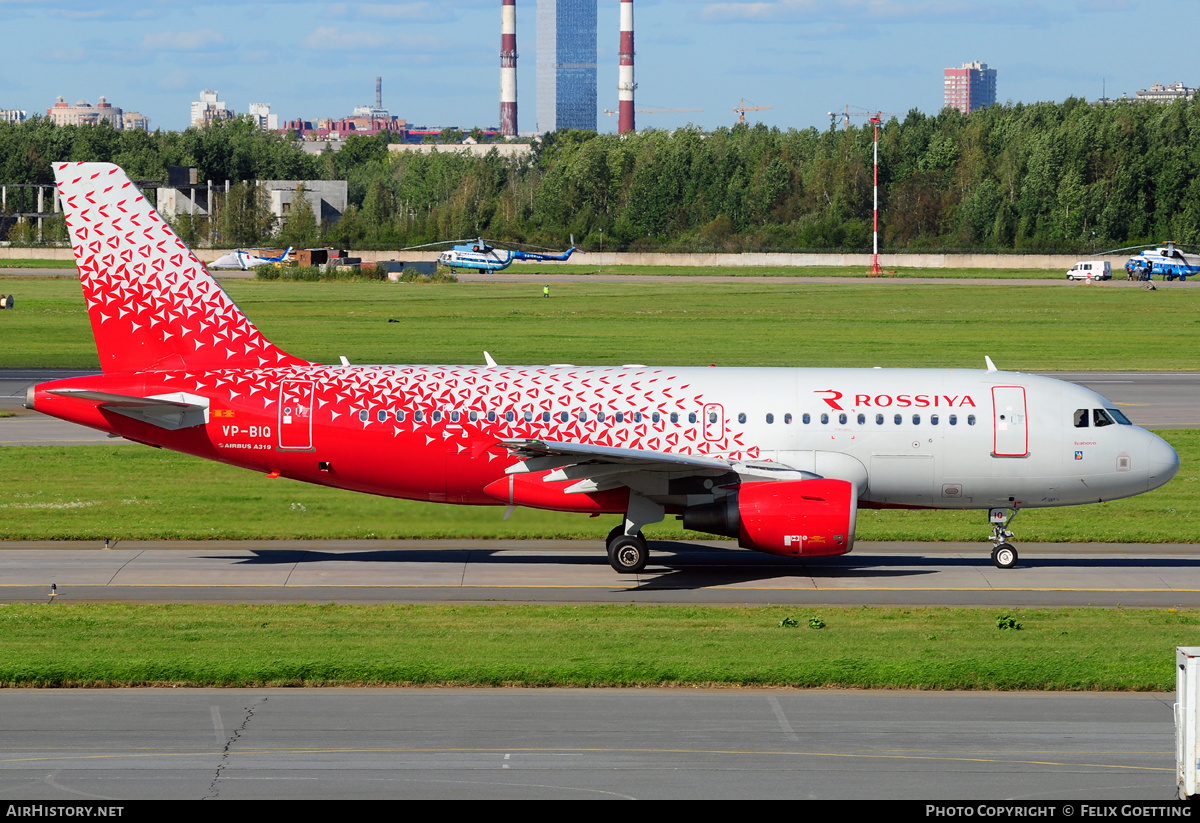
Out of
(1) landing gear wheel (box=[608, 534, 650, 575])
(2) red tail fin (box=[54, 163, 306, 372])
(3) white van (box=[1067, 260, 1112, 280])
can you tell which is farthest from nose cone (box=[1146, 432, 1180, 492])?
(3) white van (box=[1067, 260, 1112, 280])

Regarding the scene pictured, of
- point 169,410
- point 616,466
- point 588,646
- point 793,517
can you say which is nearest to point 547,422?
point 616,466

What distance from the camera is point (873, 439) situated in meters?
28.6

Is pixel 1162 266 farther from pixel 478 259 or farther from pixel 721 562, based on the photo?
pixel 721 562

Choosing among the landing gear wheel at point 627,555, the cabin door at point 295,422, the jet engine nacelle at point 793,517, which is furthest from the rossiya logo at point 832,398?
the cabin door at point 295,422

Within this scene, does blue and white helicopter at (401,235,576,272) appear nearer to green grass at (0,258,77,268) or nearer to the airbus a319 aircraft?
green grass at (0,258,77,268)

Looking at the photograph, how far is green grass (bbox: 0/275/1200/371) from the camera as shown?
228 ft

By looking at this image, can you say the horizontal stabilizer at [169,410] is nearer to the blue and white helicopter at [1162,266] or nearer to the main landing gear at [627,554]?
the main landing gear at [627,554]

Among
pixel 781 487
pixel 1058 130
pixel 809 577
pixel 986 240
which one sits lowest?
pixel 809 577

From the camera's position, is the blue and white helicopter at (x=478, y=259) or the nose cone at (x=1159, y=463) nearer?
the nose cone at (x=1159, y=463)

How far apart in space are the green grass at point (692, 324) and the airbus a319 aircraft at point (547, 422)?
36.2m

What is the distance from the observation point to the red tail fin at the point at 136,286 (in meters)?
29.1

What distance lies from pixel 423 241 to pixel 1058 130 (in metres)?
85.6
